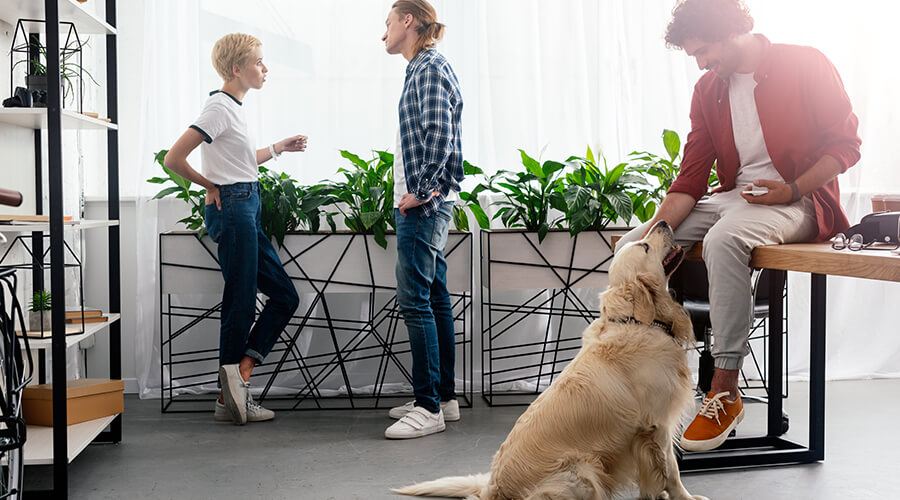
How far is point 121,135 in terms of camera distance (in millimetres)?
3752

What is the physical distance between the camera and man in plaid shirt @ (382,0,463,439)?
2.90 metres

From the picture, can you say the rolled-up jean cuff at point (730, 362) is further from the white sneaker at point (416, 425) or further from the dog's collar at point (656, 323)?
the white sneaker at point (416, 425)

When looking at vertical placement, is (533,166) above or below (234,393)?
above

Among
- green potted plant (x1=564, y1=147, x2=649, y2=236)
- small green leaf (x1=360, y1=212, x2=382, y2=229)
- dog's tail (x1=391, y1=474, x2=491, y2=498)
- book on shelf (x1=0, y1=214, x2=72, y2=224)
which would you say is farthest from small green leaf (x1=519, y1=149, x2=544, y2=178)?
book on shelf (x1=0, y1=214, x2=72, y2=224)

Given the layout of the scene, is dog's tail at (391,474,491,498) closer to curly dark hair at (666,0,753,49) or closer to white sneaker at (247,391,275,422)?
white sneaker at (247,391,275,422)

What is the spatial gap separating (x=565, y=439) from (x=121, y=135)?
2.88 metres

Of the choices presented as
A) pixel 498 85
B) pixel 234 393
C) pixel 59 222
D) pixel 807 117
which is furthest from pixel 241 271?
pixel 807 117

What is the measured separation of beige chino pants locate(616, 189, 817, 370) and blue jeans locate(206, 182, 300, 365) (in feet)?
5.98

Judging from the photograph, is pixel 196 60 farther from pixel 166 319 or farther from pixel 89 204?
pixel 166 319

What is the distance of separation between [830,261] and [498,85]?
7.77 feet

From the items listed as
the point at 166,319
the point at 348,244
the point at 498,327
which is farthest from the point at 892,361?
the point at 166,319

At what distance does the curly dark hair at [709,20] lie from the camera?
7.58 ft

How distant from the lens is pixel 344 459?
106 inches

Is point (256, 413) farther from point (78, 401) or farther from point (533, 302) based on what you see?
point (533, 302)
